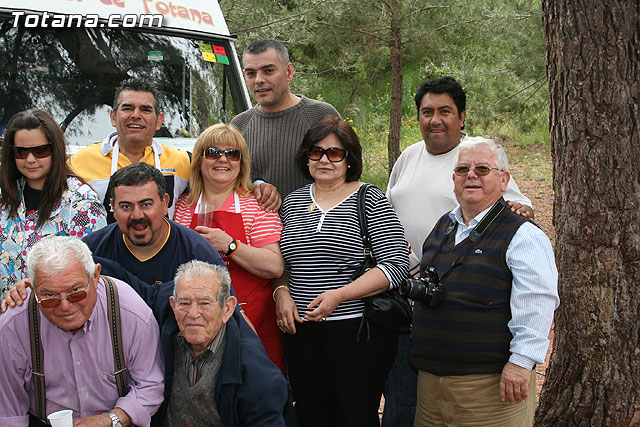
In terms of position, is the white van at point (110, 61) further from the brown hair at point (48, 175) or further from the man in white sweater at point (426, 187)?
the man in white sweater at point (426, 187)

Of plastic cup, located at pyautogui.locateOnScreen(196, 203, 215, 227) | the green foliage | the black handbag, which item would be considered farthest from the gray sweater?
the green foliage

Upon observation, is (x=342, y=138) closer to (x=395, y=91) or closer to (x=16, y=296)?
(x=16, y=296)

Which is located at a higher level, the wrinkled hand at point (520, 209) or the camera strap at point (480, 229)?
the wrinkled hand at point (520, 209)

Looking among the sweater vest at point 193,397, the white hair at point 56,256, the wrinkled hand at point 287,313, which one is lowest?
the sweater vest at point 193,397

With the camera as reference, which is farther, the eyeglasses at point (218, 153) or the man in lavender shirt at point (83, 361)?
the eyeglasses at point (218, 153)

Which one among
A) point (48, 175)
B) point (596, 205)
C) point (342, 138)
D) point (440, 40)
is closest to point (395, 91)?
point (440, 40)

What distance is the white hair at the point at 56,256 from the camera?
8.80 feet

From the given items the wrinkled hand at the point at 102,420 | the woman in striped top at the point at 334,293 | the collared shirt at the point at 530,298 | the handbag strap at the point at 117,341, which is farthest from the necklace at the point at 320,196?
the wrinkled hand at the point at 102,420

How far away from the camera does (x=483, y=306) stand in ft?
9.62

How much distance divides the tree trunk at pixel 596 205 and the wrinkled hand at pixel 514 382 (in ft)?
4.22

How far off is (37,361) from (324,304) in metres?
1.36

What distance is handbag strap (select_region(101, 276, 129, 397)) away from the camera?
2.87 metres

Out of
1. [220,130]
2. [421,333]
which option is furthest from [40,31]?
[421,333]

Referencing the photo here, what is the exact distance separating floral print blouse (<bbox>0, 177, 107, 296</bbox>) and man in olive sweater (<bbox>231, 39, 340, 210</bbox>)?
1073 mm
